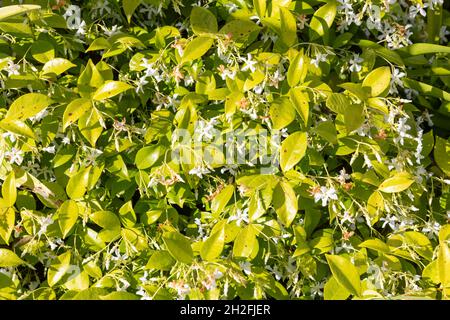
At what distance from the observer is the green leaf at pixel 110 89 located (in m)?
1.18

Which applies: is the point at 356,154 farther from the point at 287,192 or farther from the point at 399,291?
the point at 399,291

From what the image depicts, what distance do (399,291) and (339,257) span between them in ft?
0.66

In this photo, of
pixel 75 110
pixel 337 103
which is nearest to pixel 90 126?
pixel 75 110

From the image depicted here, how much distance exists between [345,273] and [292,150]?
0.28 metres

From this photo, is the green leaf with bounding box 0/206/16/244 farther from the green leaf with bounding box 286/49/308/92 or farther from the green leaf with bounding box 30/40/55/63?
the green leaf with bounding box 286/49/308/92

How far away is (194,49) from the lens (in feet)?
3.94

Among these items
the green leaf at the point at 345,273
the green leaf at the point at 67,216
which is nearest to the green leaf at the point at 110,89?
the green leaf at the point at 67,216

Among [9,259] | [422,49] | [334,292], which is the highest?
[422,49]

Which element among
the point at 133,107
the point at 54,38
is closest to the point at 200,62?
the point at 133,107

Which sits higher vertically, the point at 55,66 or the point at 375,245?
the point at 55,66

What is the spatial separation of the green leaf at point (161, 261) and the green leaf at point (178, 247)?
0.17 ft

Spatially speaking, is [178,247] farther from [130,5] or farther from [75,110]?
[130,5]

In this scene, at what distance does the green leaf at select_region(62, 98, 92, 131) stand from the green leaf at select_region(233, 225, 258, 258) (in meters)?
0.41
